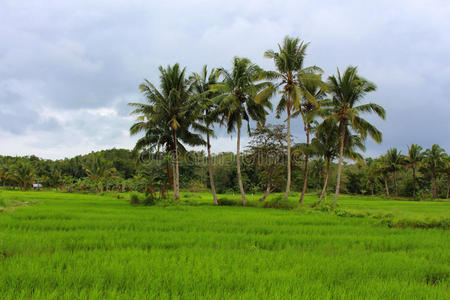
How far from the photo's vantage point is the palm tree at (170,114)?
18.7 metres

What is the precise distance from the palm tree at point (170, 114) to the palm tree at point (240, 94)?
234cm

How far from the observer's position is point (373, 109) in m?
17.1

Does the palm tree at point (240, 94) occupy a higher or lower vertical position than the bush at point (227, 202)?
higher

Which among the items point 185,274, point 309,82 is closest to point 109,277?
point 185,274

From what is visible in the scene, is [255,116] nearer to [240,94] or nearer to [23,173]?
[240,94]

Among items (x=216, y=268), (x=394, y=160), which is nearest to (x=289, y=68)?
(x=216, y=268)

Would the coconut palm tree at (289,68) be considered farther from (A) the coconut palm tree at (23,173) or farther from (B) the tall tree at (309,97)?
(A) the coconut palm tree at (23,173)

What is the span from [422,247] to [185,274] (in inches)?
238

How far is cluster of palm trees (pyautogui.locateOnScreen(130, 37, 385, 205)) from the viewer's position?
17.1 m

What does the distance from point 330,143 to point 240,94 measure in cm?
813

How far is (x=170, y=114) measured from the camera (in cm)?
1870

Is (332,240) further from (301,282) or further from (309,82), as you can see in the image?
(309,82)

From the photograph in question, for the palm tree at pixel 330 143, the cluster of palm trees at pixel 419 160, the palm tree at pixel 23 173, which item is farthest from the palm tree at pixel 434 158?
the palm tree at pixel 23 173

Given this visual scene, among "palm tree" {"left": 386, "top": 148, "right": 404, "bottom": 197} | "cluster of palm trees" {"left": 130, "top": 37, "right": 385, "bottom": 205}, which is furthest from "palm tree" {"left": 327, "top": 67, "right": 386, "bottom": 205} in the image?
"palm tree" {"left": 386, "top": 148, "right": 404, "bottom": 197}
